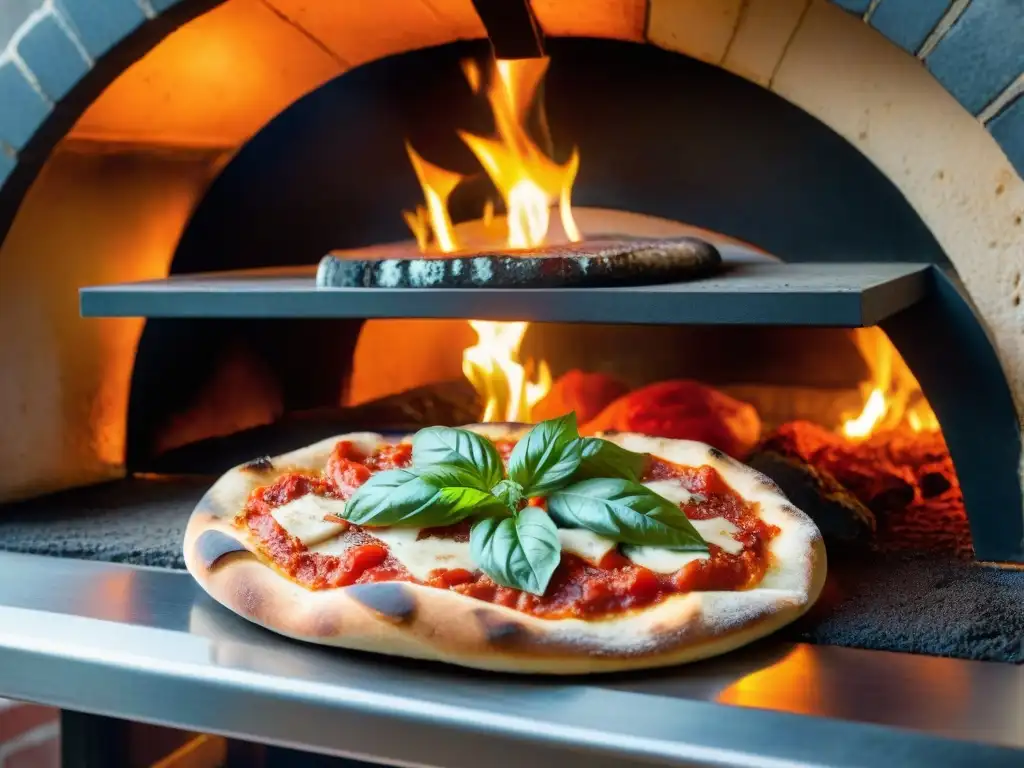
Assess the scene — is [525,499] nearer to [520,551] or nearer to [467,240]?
[520,551]

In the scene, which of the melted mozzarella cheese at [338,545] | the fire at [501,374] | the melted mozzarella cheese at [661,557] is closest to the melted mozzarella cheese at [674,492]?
the melted mozzarella cheese at [661,557]

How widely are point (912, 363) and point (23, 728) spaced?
1.39m

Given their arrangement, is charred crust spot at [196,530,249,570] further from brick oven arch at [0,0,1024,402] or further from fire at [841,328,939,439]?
fire at [841,328,939,439]

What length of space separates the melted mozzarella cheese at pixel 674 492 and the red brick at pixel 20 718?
0.94 metres

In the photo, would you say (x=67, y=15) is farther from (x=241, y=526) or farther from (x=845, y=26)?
(x=845, y=26)

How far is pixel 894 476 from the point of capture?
4.94 ft

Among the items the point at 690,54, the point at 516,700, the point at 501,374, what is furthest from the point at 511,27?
the point at 516,700

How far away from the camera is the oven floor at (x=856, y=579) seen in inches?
38.5

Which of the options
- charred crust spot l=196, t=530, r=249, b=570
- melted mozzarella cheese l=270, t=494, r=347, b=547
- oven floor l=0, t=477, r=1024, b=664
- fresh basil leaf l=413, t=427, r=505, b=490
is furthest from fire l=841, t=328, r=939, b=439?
charred crust spot l=196, t=530, r=249, b=570

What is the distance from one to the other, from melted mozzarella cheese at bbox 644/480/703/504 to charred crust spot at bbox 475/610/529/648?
12.5 inches

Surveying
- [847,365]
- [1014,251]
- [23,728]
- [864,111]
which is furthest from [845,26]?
[23,728]

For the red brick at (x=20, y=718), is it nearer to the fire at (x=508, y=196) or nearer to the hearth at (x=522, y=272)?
the hearth at (x=522, y=272)

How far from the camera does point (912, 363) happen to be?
133 centimetres

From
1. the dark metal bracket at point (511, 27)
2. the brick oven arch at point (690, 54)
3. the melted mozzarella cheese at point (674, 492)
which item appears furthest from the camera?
the dark metal bracket at point (511, 27)
